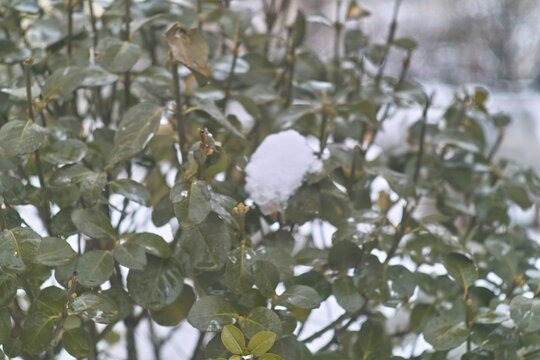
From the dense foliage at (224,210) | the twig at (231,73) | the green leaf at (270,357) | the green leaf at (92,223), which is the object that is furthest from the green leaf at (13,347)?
the twig at (231,73)

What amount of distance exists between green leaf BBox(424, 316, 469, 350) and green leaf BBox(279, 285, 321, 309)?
11 centimetres

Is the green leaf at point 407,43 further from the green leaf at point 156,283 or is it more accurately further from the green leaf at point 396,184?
the green leaf at point 156,283

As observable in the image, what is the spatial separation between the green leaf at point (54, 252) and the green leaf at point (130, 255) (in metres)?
0.04

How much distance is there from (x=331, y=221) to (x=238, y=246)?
11 centimetres

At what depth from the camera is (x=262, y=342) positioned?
0.42m

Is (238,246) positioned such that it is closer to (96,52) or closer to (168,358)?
(96,52)

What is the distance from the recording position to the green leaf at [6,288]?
0.44m

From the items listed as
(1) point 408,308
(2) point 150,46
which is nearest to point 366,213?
(1) point 408,308

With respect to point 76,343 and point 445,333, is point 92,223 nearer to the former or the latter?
point 76,343

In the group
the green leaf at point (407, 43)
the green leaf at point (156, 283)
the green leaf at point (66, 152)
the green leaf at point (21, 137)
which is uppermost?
the green leaf at point (407, 43)

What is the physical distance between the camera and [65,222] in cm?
51

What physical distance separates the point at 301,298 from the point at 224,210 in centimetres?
10

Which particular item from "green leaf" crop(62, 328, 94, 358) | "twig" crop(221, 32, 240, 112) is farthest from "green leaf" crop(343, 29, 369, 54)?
"green leaf" crop(62, 328, 94, 358)

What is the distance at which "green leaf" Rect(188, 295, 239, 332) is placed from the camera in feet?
1.47
